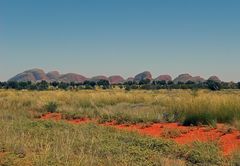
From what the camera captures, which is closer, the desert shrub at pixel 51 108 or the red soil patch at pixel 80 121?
the red soil patch at pixel 80 121

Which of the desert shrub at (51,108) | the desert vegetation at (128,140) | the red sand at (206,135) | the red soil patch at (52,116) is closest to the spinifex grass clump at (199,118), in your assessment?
the desert vegetation at (128,140)

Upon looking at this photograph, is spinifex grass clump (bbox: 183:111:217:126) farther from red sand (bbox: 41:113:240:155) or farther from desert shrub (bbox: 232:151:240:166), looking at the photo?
desert shrub (bbox: 232:151:240:166)

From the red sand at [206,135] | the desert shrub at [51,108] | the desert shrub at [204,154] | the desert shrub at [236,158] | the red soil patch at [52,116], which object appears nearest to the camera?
the desert shrub at [236,158]

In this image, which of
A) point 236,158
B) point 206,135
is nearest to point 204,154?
point 236,158

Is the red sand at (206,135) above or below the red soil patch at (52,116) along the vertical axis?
below

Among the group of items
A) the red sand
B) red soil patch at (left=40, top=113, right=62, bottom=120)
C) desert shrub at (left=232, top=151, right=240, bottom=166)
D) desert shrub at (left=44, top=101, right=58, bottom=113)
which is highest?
desert shrub at (left=44, top=101, right=58, bottom=113)

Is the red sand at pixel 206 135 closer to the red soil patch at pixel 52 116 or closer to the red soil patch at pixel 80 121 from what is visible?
the red soil patch at pixel 80 121

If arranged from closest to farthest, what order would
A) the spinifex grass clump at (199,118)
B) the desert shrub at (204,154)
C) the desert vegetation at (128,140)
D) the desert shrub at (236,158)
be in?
the desert shrub at (236,158) < the desert vegetation at (128,140) < the desert shrub at (204,154) < the spinifex grass clump at (199,118)

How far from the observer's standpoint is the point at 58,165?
825 cm

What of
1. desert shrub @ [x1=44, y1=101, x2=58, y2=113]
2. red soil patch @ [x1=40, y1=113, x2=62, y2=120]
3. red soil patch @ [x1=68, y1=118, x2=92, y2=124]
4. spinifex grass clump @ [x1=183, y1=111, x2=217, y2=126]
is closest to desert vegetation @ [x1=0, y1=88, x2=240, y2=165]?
spinifex grass clump @ [x1=183, y1=111, x2=217, y2=126]

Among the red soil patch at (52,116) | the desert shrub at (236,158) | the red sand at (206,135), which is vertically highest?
the red soil patch at (52,116)

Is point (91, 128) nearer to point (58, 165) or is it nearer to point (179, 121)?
point (179, 121)

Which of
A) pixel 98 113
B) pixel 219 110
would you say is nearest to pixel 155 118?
pixel 219 110

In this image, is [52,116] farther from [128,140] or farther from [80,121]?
[128,140]
